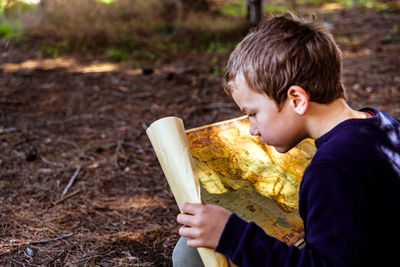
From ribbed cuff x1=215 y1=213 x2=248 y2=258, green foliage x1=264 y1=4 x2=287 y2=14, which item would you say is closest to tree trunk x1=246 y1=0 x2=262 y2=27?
green foliage x1=264 y1=4 x2=287 y2=14

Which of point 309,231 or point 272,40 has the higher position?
point 272,40

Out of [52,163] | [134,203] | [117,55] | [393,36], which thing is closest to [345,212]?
[134,203]

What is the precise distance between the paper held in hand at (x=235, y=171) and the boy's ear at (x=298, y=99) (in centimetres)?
41

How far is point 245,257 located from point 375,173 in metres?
0.43

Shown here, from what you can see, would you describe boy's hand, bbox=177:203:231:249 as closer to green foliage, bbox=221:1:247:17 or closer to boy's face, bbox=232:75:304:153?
boy's face, bbox=232:75:304:153

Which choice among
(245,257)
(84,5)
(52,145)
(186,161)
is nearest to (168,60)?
(84,5)

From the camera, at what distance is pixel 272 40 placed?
3.70 feet

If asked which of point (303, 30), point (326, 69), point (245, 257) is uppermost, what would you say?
point (303, 30)

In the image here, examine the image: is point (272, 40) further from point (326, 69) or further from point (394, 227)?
point (394, 227)

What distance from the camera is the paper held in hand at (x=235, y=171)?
1.26m

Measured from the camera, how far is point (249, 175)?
1.58m

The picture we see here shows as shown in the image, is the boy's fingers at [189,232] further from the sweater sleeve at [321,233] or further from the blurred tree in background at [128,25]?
the blurred tree in background at [128,25]

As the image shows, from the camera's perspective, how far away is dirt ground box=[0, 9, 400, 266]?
6.23 feet

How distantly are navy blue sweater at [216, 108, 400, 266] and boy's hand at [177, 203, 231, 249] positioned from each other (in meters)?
0.02
